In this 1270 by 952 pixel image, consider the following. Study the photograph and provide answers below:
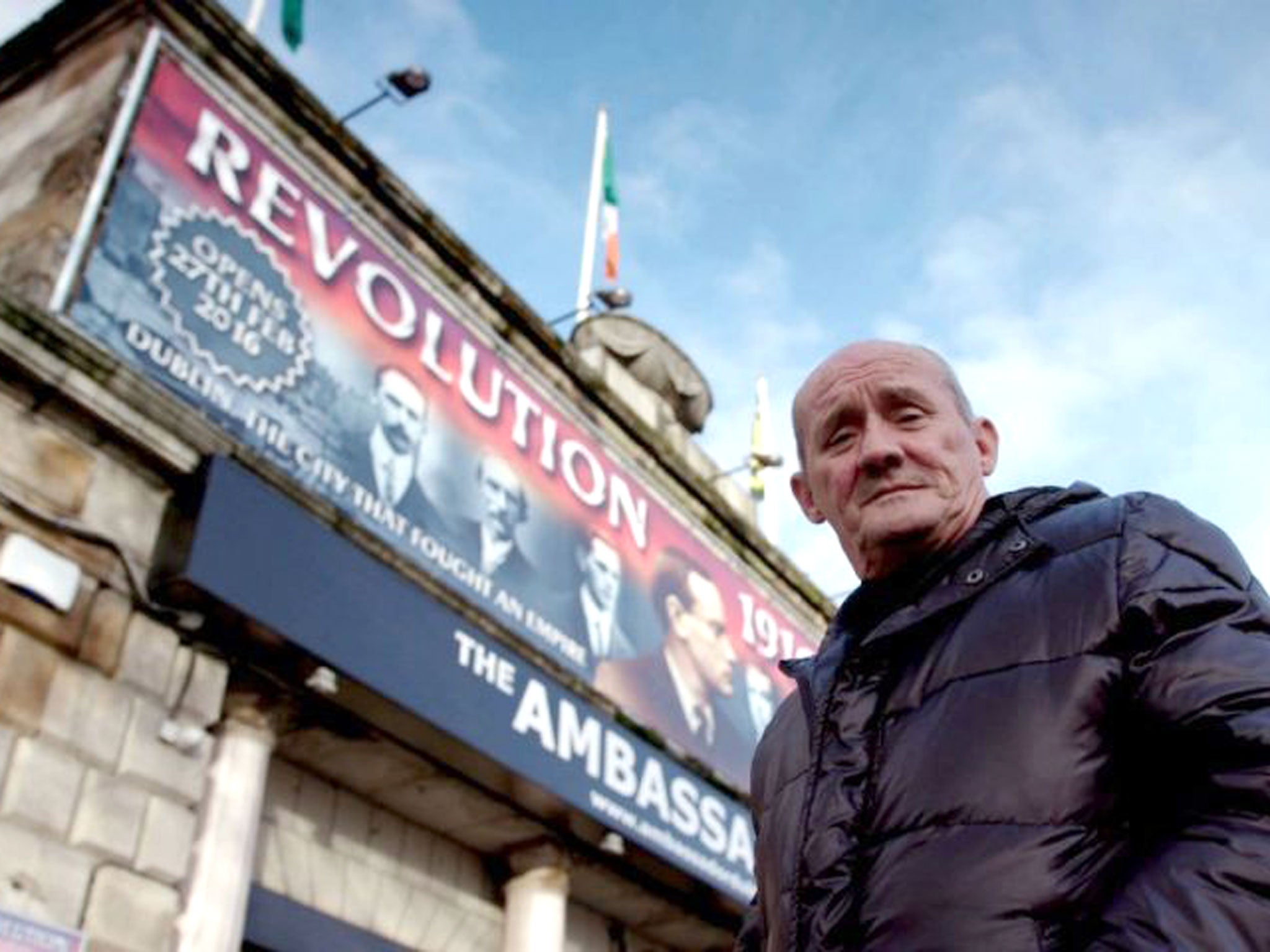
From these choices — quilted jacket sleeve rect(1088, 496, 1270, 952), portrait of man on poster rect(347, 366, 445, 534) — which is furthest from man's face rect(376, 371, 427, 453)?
quilted jacket sleeve rect(1088, 496, 1270, 952)

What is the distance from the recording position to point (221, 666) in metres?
6.85

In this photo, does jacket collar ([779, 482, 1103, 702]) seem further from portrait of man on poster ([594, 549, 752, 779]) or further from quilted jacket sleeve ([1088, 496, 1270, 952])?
portrait of man on poster ([594, 549, 752, 779])

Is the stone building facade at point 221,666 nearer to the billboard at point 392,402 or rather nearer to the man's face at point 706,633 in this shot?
the billboard at point 392,402

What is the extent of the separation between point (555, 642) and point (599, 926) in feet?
7.55

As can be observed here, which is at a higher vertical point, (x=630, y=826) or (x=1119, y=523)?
(x=630, y=826)

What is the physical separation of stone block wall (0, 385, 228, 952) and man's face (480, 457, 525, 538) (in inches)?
108

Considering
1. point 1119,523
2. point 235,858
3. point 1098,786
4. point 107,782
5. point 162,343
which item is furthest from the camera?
point 162,343

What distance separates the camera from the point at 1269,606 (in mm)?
1411

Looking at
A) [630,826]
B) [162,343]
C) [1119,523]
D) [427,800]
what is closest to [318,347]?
[162,343]

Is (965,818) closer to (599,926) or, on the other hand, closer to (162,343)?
(162,343)

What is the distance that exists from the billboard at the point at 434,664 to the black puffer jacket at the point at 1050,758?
4.42 m

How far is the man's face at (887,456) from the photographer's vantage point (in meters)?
1.73

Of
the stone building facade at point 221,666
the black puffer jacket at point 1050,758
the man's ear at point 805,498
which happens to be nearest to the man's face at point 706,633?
the stone building facade at point 221,666

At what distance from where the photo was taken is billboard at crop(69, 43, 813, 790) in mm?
7305
